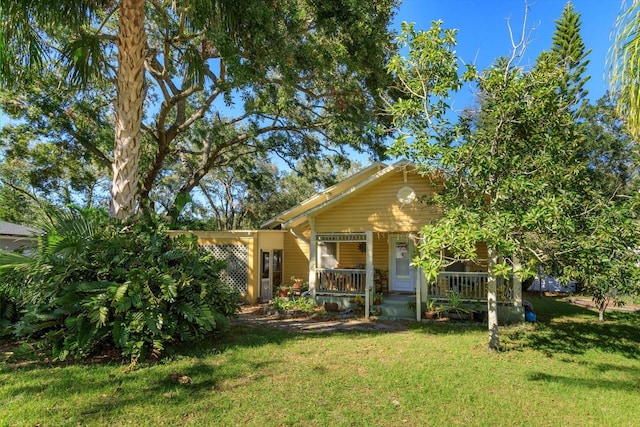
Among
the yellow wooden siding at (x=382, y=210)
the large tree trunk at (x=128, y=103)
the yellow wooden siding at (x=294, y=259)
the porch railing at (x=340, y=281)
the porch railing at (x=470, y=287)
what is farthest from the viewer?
the yellow wooden siding at (x=294, y=259)

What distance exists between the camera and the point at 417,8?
36.0ft

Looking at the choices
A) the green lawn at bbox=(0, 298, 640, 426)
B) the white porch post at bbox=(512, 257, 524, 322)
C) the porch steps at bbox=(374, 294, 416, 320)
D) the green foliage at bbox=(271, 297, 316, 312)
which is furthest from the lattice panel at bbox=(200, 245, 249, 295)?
the white porch post at bbox=(512, 257, 524, 322)

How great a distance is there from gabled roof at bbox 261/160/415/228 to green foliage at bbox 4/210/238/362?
571 cm

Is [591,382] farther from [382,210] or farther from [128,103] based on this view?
[128,103]

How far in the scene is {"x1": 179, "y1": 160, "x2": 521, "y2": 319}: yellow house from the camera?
11141 mm

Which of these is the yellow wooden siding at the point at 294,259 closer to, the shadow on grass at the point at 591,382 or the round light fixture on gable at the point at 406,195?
the round light fixture on gable at the point at 406,195

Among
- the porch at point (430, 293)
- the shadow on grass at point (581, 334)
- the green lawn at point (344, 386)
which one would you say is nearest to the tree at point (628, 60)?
the green lawn at point (344, 386)

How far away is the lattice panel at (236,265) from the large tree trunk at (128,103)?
6.76 meters

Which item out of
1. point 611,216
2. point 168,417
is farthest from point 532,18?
point 168,417

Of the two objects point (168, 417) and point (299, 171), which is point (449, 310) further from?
point (299, 171)

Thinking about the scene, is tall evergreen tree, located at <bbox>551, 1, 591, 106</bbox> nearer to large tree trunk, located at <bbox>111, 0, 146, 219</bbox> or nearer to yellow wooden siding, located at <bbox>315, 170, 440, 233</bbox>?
yellow wooden siding, located at <bbox>315, 170, 440, 233</bbox>

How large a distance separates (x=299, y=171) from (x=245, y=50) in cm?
1082

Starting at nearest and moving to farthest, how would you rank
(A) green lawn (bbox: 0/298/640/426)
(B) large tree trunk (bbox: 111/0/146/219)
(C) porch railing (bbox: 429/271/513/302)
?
1. (A) green lawn (bbox: 0/298/640/426)
2. (B) large tree trunk (bbox: 111/0/146/219)
3. (C) porch railing (bbox: 429/271/513/302)

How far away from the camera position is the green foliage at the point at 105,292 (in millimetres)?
6137
